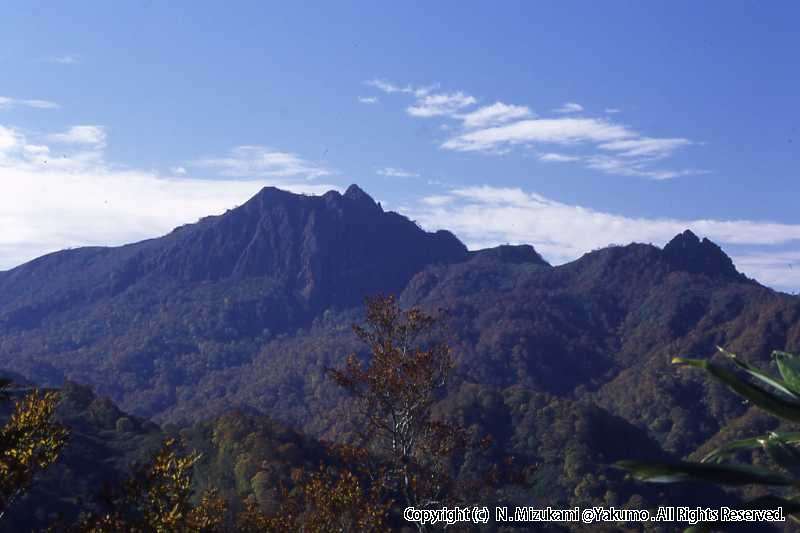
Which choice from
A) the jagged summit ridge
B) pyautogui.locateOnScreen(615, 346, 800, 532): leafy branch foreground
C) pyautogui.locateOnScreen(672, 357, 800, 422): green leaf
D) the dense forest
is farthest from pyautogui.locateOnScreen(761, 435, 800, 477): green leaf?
the jagged summit ridge

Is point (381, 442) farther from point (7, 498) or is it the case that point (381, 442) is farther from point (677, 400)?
point (677, 400)

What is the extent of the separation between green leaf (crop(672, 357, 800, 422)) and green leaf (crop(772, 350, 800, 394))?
0.32m

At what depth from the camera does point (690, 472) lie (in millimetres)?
4469

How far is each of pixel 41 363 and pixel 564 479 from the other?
104003 millimetres

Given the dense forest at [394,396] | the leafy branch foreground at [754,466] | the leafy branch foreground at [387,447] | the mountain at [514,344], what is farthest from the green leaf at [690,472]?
the mountain at [514,344]

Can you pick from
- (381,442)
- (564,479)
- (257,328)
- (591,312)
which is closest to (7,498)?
(381,442)

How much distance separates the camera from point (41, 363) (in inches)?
5600

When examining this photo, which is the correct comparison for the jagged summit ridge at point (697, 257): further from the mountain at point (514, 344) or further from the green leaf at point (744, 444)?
the green leaf at point (744, 444)

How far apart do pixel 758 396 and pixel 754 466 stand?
1.27 feet

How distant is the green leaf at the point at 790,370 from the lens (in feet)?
17.0

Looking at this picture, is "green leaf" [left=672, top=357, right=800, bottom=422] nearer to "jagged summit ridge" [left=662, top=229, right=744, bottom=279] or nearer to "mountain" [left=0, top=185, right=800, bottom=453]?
"mountain" [left=0, top=185, right=800, bottom=453]

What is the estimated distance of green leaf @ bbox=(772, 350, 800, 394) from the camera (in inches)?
204

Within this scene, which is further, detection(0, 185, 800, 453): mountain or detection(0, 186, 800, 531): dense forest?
detection(0, 185, 800, 453): mountain

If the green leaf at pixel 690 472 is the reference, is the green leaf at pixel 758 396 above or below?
above
